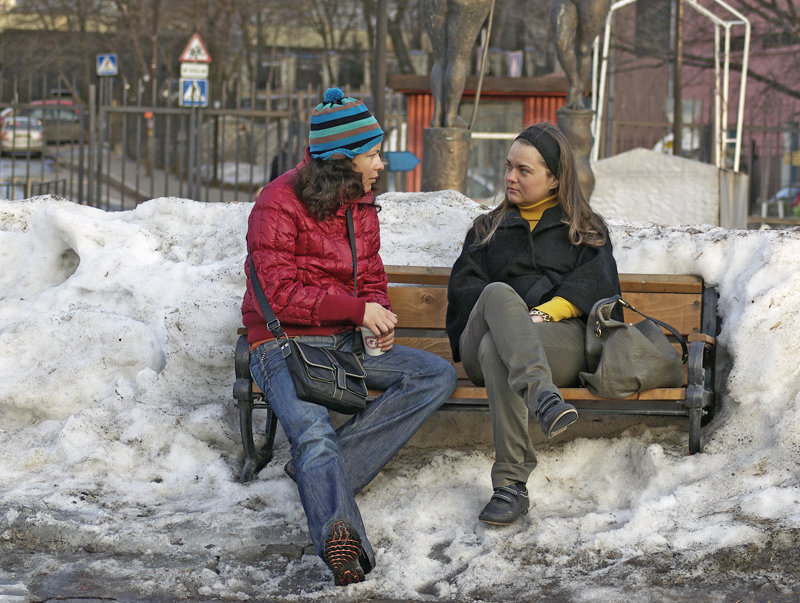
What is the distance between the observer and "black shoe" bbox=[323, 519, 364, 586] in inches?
140

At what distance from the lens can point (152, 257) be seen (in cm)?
592

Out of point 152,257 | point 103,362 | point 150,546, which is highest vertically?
point 152,257

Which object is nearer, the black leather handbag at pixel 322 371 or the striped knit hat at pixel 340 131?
the black leather handbag at pixel 322 371

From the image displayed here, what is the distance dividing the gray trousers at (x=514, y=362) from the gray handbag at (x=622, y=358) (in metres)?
0.08

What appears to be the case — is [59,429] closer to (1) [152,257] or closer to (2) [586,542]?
(1) [152,257]

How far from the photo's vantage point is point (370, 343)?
14.0 ft

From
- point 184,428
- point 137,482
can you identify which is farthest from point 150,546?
point 184,428

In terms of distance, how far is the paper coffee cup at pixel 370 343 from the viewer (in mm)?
4258

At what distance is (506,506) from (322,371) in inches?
30.5

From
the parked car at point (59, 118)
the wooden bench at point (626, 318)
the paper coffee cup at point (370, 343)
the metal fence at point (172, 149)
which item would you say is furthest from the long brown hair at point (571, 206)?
the parked car at point (59, 118)

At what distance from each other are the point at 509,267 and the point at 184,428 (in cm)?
147

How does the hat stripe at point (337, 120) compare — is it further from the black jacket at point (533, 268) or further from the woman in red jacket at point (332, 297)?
the black jacket at point (533, 268)

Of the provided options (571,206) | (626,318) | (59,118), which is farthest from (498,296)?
(59,118)

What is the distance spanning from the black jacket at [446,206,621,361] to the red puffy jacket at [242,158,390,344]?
33cm
